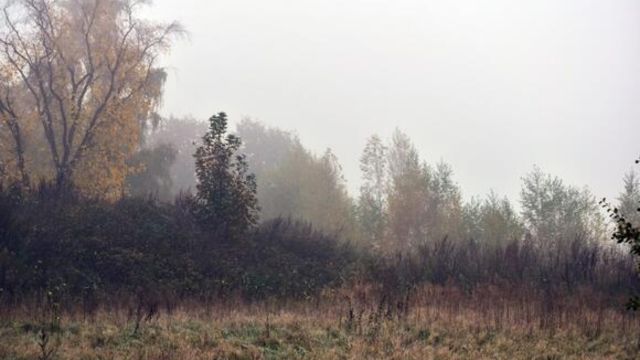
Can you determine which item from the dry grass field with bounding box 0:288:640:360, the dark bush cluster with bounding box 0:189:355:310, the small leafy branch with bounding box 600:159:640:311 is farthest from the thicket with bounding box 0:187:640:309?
the small leafy branch with bounding box 600:159:640:311

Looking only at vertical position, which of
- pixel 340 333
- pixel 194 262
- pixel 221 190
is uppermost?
pixel 221 190

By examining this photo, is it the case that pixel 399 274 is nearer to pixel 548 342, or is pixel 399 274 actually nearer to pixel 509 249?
pixel 509 249

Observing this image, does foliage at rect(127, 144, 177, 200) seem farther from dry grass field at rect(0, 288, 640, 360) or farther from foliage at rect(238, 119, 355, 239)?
dry grass field at rect(0, 288, 640, 360)

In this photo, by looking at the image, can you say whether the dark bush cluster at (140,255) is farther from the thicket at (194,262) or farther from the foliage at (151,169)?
the foliage at (151,169)

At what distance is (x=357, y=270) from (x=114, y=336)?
13648 mm

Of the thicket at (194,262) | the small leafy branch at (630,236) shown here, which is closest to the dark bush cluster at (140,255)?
the thicket at (194,262)

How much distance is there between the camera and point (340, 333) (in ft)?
39.6

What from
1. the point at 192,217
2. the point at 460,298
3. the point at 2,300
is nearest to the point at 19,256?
the point at 2,300

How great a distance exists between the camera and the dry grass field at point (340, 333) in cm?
1013

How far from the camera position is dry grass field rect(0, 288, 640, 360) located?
33.2 feet

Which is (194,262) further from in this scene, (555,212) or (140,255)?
(555,212)

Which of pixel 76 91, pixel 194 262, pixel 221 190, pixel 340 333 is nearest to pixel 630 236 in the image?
pixel 340 333

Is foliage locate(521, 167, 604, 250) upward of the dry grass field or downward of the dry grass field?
upward

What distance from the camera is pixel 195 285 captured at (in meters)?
Result: 19.0
